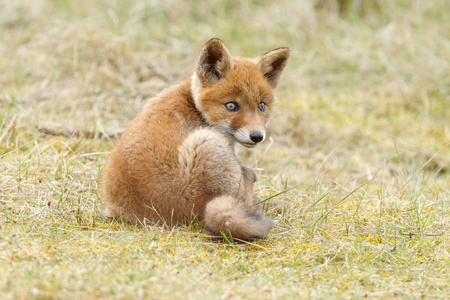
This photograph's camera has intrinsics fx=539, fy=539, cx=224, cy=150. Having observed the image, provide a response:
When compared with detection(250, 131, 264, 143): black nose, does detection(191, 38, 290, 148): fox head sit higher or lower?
higher

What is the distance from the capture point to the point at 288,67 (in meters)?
10.1

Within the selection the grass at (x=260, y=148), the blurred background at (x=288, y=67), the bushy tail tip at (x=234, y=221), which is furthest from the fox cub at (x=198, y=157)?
the blurred background at (x=288, y=67)

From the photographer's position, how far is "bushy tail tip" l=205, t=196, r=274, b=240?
406 cm

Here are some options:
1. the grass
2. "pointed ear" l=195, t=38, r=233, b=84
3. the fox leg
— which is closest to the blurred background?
the grass

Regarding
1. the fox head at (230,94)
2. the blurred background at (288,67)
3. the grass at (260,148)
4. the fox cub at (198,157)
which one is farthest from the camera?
the blurred background at (288,67)

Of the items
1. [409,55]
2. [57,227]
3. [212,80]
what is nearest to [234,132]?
[212,80]

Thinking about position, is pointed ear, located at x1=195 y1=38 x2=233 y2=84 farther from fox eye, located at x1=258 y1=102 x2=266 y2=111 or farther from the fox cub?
fox eye, located at x1=258 y1=102 x2=266 y2=111

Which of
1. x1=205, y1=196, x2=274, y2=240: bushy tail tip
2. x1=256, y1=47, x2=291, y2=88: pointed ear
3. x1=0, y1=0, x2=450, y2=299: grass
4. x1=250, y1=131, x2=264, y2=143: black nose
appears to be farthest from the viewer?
x1=256, y1=47, x2=291, y2=88: pointed ear

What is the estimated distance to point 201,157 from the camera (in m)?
4.34

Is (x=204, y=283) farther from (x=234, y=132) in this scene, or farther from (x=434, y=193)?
(x=434, y=193)

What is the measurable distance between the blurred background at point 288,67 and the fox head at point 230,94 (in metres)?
1.48

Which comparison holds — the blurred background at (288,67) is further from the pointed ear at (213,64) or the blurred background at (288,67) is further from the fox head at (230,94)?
the pointed ear at (213,64)

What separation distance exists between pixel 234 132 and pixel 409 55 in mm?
6267

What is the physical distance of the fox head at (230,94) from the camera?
4906 millimetres
